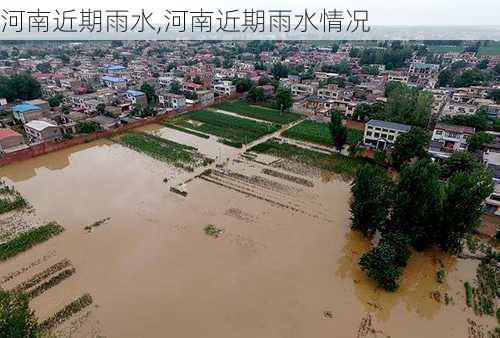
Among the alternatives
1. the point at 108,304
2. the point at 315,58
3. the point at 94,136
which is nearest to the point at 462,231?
the point at 108,304

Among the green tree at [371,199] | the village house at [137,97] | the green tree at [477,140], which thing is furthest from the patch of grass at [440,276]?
the village house at [137,97]

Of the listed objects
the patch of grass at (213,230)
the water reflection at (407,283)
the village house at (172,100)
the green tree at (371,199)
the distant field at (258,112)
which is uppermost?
the village house at (172,100)

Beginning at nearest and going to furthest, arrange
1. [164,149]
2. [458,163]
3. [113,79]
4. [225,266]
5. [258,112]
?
[225,266]
[458,163]
[164,149]
[258,112]
[113,79]

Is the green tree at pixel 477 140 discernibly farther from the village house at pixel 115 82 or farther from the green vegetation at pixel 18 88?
the green vegetation at pixel 18 88

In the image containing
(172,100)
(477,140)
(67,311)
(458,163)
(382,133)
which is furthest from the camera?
(172,100)

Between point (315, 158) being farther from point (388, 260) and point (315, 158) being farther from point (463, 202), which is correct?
point (388, 260)

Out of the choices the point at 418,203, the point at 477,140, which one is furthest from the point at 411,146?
the point at 418,203

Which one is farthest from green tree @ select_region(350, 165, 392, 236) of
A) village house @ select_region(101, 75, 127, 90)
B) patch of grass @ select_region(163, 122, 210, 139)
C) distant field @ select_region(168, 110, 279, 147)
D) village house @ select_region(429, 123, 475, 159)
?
village house @ select_region(101, 75, 127, 90)

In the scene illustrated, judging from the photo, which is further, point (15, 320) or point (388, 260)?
point (388, 260)
